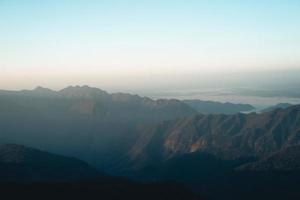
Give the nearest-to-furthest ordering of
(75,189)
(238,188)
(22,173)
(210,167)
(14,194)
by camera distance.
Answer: (14,194)
(75,189)
(22,173)
(238,188)
(210,167)

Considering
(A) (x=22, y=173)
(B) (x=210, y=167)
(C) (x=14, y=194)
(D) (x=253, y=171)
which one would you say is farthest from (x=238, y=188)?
(C) (x=14, y=194)

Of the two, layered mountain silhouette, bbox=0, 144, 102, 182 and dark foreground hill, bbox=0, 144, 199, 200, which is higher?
dark foreground hill, bbox=0, 144, 199, 200

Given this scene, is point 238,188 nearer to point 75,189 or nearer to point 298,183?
point 298,183

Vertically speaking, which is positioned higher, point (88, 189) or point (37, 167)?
point (88, 189)

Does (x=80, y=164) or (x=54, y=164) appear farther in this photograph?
(x=80, y=164)

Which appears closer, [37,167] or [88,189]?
[88,189]

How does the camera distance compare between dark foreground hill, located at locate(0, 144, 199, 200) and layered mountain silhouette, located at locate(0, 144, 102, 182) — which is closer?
dark foreground hill, located at locate(0, 144, 199, 200)

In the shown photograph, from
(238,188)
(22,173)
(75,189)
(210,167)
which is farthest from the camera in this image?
(210,167)

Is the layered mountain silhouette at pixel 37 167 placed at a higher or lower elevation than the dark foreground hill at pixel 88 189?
lower

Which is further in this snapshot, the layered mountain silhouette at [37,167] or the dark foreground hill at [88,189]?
the layered mountain silhouette at [37,167]

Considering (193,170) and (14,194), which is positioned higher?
(14,194)
